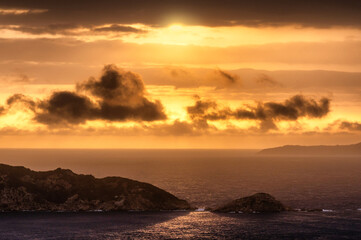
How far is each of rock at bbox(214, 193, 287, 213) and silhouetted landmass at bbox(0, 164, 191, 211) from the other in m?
16.6

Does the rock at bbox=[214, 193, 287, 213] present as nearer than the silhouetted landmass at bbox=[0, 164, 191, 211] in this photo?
Yes

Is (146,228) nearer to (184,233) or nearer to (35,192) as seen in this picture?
(184,233)

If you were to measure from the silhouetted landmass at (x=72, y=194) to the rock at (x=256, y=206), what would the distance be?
1664 centimetres

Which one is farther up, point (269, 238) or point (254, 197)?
point (254, 197)

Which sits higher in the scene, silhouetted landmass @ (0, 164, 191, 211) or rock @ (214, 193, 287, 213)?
silhouetted landmass @ (0, 164, 191, 211)

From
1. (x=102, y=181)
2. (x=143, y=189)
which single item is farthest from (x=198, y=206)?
(x=102, y=181)

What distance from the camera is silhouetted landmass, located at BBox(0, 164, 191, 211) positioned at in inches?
7018

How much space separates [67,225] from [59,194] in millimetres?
36280

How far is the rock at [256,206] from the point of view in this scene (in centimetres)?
17638

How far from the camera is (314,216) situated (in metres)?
166

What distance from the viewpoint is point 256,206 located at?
580ft

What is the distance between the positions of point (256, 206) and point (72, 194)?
69814mm

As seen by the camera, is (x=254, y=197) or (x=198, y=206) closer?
(x=254, y=197)

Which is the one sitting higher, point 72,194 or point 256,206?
point 72,194
